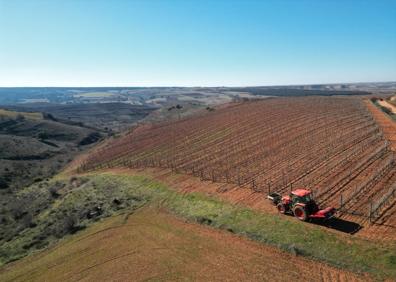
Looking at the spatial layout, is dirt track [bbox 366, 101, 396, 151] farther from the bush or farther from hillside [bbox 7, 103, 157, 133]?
hillside [bbox 7, 103, 157, 133]

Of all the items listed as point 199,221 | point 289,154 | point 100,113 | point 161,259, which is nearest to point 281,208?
point 199,221

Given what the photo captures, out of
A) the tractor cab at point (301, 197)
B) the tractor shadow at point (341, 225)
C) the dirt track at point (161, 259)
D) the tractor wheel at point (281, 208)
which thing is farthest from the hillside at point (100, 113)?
the tractor shadow at point (341, 225)

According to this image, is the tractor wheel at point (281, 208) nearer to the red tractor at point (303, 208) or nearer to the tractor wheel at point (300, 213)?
the red tractor at point (303, 208)

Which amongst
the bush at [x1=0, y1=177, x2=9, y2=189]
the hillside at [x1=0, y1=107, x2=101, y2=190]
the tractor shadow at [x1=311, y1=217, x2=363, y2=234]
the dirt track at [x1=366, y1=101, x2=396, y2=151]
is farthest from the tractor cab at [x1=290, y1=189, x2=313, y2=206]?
the bush at [x1=0, y1=177, x2=9, y2=189]

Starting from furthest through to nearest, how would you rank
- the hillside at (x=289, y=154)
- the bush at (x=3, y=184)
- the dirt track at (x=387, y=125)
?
the bush at (x=3, y=184)
the dirt track at (x=387, y=125)
the hillside at (x=289, y=154)

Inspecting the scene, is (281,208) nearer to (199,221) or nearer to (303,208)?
(303,208)
